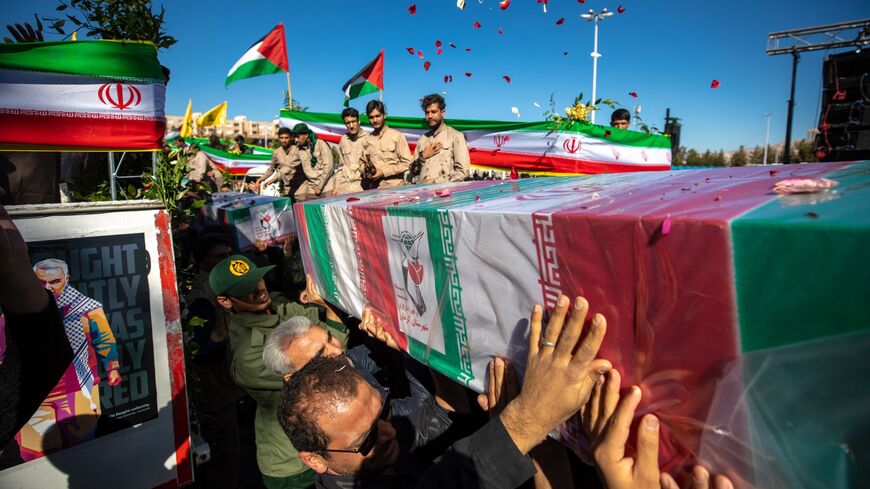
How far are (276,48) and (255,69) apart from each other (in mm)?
566

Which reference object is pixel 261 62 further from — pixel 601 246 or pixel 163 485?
pixel 601 246

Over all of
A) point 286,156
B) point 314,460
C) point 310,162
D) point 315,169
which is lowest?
point 314,460

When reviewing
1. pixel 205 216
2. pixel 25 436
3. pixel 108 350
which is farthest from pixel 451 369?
pixel 205 216

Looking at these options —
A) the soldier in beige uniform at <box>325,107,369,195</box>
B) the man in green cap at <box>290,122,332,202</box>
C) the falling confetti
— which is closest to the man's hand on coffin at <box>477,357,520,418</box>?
the falling confetti

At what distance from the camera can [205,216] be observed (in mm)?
6816

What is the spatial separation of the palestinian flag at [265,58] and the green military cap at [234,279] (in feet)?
19.7

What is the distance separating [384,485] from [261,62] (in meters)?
8.06

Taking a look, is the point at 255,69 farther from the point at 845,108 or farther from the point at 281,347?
the point at 845,108

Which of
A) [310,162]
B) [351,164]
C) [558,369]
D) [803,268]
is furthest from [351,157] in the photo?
[803,268]

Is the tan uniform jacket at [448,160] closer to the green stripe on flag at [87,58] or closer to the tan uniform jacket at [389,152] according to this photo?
the tan uniform jacket at [389,152]

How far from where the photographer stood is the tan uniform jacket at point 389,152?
531cm

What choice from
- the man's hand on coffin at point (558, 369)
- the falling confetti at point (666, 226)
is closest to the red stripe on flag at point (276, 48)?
the man's hand on coffin at point (558, 369)

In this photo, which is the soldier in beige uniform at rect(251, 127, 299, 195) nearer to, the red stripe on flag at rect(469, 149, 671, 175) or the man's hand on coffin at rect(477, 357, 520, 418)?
the red stripe on flag at rect(469, 149, 671, 175)

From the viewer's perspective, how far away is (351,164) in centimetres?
572
